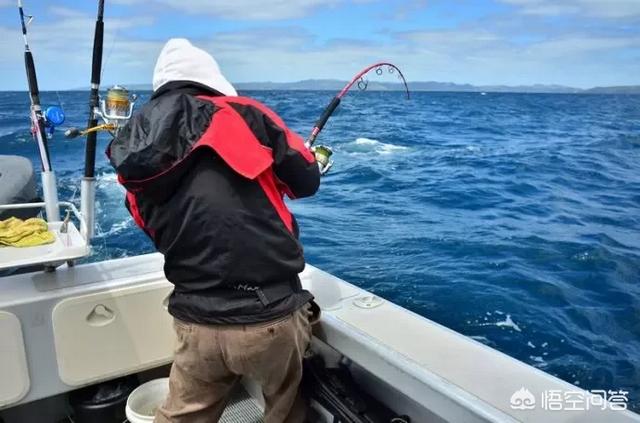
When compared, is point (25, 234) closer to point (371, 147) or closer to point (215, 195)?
point (215, 195)

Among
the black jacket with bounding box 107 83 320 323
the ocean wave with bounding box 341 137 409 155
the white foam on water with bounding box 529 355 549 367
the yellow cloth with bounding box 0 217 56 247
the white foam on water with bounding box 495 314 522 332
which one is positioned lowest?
the ocean wave with bounding box 341 137 409 155

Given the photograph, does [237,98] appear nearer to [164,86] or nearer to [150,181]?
[164,86]

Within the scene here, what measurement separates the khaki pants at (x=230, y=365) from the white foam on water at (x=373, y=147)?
1220 centimetres

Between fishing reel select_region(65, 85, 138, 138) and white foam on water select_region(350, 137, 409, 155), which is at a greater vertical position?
fishing reel select_region(65, 85, 138, 138)

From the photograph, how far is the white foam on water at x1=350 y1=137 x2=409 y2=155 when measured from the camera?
14.2 meters

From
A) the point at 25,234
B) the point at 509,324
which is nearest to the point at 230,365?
the point at 25,234

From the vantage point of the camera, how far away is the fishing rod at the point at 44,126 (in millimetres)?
2418

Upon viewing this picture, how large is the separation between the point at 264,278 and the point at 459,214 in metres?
6.95

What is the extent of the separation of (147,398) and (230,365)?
93 centimetres

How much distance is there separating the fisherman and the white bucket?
635 millimetres

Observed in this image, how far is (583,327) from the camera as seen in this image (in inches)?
174

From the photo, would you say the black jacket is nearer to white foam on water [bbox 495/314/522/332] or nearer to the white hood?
the white hood

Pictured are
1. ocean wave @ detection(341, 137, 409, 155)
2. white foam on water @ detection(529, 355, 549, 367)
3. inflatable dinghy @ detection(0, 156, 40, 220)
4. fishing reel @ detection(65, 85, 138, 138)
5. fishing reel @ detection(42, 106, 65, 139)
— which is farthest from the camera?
ocean wave @ detection(341, 137, 409, 155)

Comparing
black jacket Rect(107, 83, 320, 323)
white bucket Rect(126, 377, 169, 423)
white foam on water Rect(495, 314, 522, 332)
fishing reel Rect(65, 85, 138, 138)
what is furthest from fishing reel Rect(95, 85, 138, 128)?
white foam on water Rect(495, 314, 522, 332)
